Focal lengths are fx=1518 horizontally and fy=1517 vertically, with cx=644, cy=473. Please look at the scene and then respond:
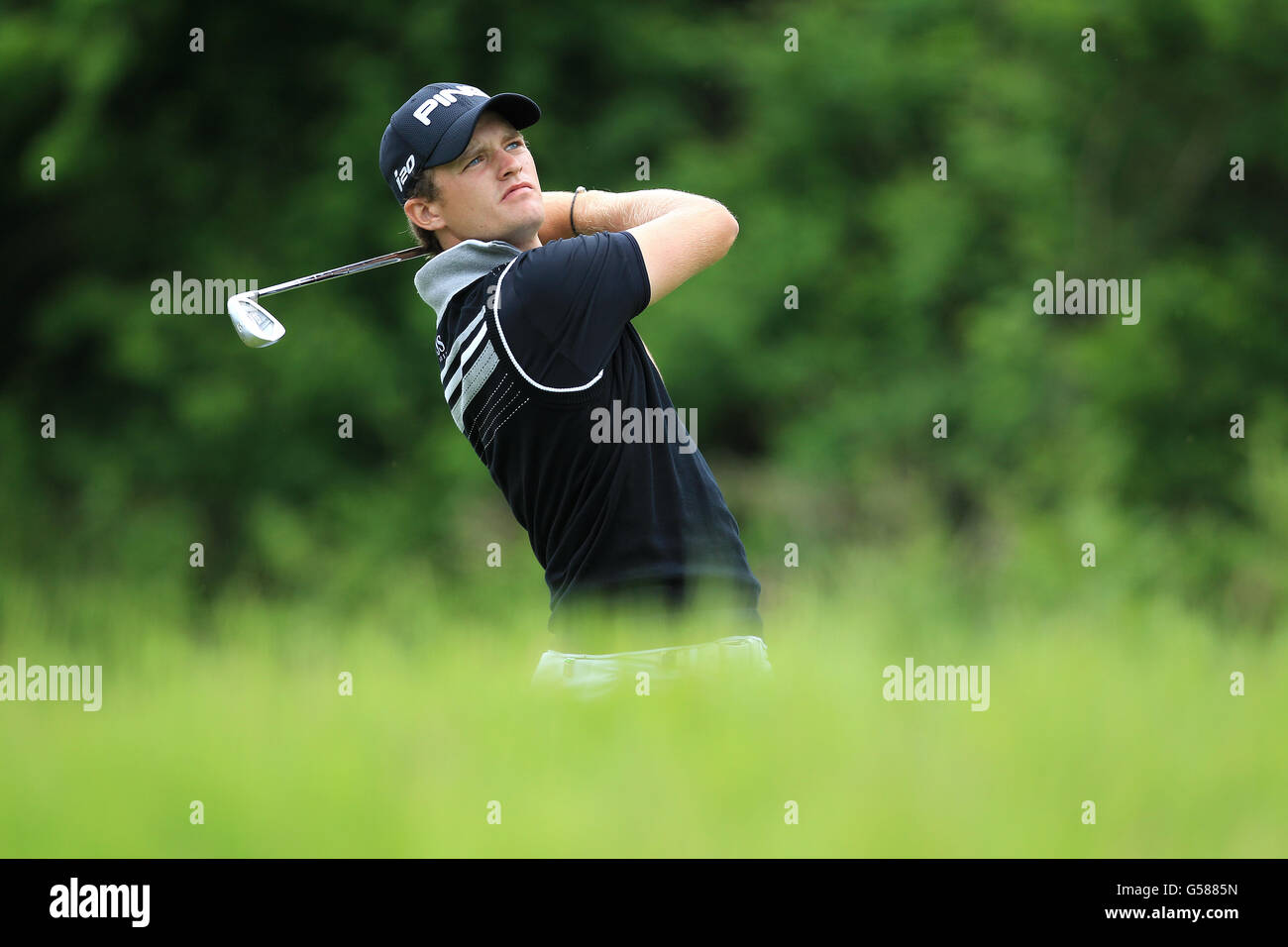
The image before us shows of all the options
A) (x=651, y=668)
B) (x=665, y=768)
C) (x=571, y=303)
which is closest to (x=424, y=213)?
(x=571, y=303)

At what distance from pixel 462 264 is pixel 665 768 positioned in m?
1.59

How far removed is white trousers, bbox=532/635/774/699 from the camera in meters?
2.69

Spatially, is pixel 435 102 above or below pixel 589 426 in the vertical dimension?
above

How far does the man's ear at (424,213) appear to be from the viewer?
11.8 feet

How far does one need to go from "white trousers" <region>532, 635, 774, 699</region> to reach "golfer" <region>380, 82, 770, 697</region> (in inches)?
0.6

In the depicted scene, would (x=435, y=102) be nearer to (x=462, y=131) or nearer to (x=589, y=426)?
(x=462, y=131)

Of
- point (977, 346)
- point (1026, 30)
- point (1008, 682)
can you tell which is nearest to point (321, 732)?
point (1008, 682)

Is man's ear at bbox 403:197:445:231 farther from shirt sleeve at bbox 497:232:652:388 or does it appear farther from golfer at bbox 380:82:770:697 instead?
shirt sleeve at bbox 497:232:652:388

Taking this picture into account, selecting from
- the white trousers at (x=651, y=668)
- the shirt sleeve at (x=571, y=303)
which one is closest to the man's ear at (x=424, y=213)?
the shirt sleeve at (x=571, y=303)

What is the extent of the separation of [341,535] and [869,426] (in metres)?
4.74

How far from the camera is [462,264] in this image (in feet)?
11.3

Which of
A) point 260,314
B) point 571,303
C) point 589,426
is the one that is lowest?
point 589,426

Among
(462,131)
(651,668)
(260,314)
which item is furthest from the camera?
(260,314)

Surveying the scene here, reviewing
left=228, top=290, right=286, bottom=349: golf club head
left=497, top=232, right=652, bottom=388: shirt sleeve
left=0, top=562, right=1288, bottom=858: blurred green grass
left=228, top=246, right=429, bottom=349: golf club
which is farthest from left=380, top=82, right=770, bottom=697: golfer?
left=0, top=562, right=1288, bottom=858: blurred green grass
